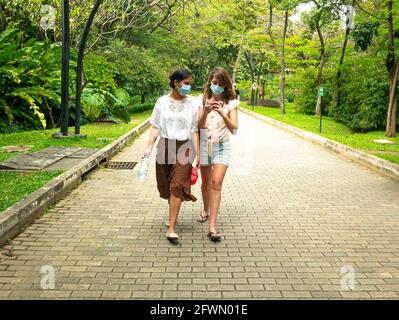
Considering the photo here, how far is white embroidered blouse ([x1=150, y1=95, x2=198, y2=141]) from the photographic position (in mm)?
5059

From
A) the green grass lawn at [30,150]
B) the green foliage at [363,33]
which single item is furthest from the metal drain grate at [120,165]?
the green foliage at [363,33]

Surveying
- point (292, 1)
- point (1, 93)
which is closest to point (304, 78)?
point (292, 1)

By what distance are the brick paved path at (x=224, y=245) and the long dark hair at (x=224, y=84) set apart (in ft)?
5.23

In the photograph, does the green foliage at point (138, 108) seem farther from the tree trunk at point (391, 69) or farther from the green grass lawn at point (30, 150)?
the tree trunk at point (391, 69)

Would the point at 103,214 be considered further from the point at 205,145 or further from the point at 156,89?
the point at 156,89

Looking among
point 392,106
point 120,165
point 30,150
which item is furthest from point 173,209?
point 392,106

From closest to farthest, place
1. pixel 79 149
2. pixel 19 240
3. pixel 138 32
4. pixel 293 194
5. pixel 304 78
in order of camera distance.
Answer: pixel 19 240, pixel 293 194, pixel 79 149, pixel 138 32, pixel 304 78

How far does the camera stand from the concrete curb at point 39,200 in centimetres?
507

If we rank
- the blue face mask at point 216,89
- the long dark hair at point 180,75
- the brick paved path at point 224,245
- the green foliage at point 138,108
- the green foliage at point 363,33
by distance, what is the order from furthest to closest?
the green foliage at point 138,108 < the green foliage at point 363,33 < the blue face mask at point 216,89 < the long dark hair at point 180,75 < the brick paved path at point 224,245

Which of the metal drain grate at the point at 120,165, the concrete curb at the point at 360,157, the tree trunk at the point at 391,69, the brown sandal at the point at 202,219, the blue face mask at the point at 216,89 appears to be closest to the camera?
the blue face mask at the point at 216,89

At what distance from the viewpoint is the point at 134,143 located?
46.8 ft

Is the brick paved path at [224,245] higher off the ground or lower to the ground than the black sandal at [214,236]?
lower

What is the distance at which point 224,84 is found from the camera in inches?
200

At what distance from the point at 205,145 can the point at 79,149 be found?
5965 mm
